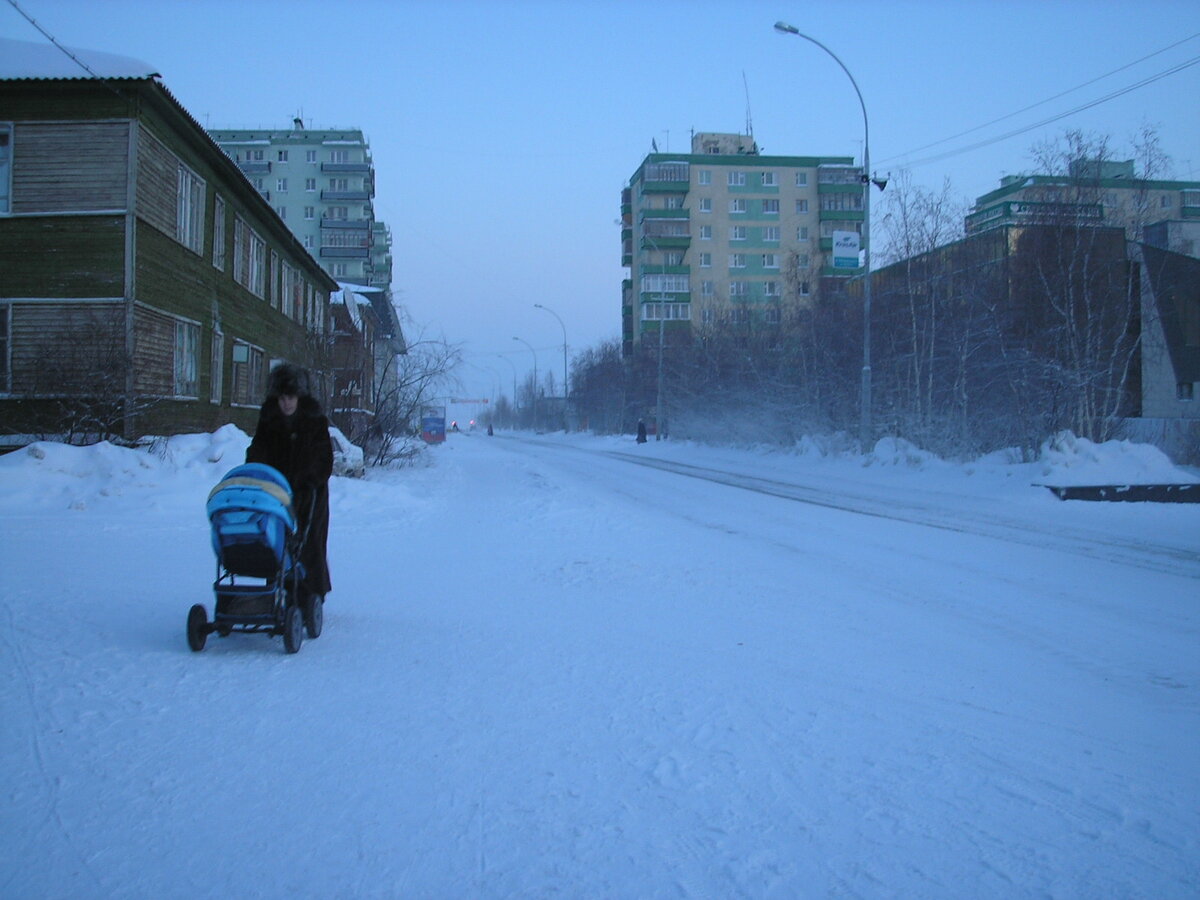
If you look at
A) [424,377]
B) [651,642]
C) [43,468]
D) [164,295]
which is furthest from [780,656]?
[424,377]

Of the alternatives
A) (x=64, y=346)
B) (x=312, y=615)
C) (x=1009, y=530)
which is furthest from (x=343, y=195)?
(x=312, y=615)

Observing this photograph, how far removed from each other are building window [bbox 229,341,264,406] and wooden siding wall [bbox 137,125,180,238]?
567cm

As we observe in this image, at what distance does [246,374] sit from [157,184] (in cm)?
839

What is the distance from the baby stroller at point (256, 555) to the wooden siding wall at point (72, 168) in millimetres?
13927

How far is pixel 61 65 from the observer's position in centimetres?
1670

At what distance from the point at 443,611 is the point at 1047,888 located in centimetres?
507

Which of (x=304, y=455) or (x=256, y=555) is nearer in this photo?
(x=256, y=555)

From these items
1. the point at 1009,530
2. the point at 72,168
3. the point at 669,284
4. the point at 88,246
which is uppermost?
the point at 669,284

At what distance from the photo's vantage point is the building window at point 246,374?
24344 mm

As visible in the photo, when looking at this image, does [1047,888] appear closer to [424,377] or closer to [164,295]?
[164,295]

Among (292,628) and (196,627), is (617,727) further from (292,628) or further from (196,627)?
(196,627)

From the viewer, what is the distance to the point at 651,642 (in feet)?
20.2

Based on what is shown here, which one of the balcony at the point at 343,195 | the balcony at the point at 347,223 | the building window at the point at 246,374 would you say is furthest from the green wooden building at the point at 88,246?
the balcony at the point at 343,195

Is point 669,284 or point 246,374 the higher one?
point 669,284
